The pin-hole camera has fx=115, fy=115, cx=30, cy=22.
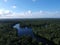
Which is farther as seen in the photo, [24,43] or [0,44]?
[24,43]

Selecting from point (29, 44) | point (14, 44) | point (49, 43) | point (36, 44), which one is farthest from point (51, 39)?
point (14, 44)

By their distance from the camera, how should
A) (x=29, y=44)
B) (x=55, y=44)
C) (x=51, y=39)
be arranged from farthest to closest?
(x=51, y=39)
(x=55, y=44)
(x=29, y=44)

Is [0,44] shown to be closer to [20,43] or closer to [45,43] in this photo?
[20,43]

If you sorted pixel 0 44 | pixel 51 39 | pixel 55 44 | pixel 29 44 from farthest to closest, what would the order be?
1. pixel 51 39
2. pixel 55 44
3. pixel 29 44
4. pixel 0 44

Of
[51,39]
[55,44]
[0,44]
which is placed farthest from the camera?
[51,39]

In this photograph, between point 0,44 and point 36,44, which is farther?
point 36,44

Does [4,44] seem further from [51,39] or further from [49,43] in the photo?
[51,39]

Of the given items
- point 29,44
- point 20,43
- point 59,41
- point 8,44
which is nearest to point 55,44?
point 59,41

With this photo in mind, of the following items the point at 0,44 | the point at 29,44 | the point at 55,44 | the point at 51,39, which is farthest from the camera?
the point at 51,39

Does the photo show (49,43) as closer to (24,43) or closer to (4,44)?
(24,43)
